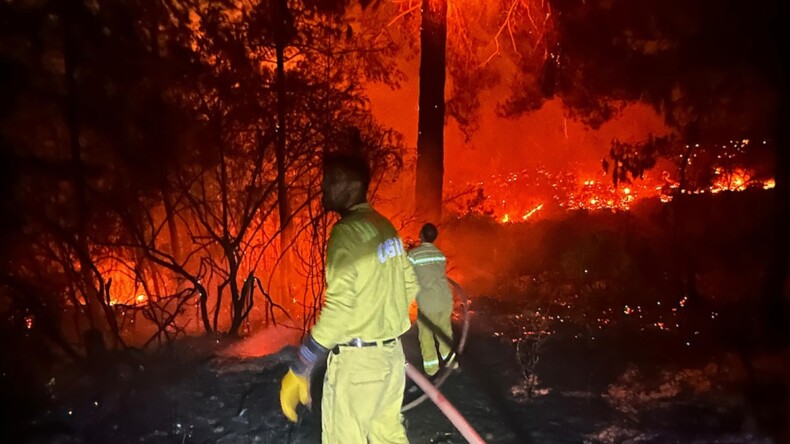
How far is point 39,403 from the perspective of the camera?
5148 millimetres

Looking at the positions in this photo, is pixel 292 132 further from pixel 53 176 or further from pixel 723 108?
pixel 723 108

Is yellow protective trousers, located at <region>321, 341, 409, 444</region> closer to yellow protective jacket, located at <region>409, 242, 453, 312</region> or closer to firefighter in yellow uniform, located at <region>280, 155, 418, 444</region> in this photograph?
firefighter in yellow uniform, located at <region>280, 155, 418, 444</region>

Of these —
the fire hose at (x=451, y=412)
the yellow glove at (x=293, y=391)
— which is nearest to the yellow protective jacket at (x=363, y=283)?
the yellow glove at (x=293, y=391)

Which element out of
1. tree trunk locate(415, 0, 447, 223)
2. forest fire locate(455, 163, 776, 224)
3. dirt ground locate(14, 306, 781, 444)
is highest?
tree trunk locate(415, 0, 447, 223)

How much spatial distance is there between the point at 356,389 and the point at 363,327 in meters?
0.35

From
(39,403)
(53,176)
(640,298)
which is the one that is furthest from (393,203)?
(39,403)

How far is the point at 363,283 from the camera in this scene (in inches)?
104

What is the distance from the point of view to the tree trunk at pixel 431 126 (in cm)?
937

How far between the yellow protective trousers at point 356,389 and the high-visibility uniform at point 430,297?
2604mm

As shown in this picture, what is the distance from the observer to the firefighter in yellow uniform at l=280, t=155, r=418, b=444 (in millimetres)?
2600

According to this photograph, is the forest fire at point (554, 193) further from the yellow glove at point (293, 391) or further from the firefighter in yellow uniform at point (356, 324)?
the yellow glove at point (293, 391)

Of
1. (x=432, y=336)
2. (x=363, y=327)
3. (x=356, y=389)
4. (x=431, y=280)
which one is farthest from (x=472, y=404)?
(x=363, y=327)

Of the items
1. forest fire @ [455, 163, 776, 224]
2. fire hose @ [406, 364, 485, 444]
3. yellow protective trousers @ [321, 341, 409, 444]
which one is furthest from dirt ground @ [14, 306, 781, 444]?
forest fire @ [455, 163, 776, 224]

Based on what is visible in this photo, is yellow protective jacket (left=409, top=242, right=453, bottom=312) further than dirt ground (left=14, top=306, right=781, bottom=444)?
Yes
